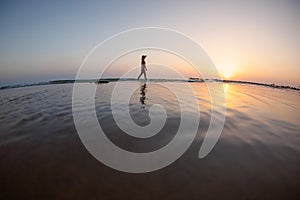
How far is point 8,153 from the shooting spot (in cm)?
267

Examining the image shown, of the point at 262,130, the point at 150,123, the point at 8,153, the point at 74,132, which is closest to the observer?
the point at 8,153

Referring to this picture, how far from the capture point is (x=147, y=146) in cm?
303

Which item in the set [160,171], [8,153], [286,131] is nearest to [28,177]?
[8,153]

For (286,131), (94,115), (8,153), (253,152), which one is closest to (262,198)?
(253,152)

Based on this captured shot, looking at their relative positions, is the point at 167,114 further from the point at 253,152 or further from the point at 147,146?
the point at 253,152

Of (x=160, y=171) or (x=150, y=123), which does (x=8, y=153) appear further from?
(x=150, y=123)

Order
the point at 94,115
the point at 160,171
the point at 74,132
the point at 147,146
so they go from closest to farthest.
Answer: the point at 160,171, the point at 147,146, the point at 74,132, the point at 94,115

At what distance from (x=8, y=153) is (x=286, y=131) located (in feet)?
19.1

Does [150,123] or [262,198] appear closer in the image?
[262,198]

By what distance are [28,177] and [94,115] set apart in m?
2.82

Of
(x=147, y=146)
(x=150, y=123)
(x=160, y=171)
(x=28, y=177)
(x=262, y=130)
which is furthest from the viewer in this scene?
(x=150, y=123)

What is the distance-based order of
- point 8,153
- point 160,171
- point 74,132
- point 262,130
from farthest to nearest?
point 262,130, point 74,132, point 8,153, point 160,171

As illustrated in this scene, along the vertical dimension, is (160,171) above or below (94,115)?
below

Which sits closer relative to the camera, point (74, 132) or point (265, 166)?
point (265, 166)
